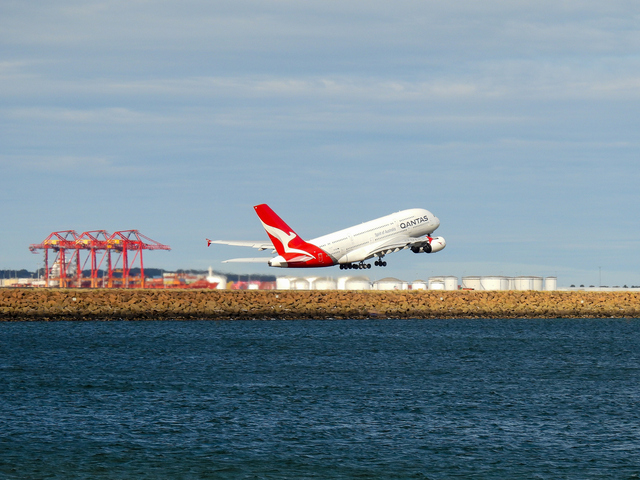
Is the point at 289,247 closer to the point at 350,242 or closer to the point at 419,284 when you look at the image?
the point at 350,242

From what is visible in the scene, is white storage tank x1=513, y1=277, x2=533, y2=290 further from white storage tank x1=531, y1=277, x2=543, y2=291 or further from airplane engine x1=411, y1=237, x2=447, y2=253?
airplane engine x1=411, y1=237, x2=447, y2=253

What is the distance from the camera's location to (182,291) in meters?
111

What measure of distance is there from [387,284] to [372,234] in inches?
2182

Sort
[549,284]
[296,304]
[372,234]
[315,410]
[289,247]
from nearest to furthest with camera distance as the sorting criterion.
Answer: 1. [315,410]
2. [289,247]
3. [372,234]
4. [296,304]
5. [549,284]

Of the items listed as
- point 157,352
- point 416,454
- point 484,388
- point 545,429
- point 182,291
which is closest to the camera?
point 416,454

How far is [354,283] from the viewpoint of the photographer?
145750 mm

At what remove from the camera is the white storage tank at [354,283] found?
146 metres

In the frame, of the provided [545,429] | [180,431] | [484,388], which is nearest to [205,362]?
[484,388]

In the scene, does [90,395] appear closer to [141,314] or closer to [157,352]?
[157,352]

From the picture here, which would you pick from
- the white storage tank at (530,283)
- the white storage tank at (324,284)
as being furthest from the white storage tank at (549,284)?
the white storage tank at (324,284)

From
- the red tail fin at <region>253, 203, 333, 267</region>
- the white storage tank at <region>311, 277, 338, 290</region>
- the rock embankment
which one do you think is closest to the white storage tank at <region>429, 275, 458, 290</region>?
the white storage tank at <region>311, 277, 338, 290</region>

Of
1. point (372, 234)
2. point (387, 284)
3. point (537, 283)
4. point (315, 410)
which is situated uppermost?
point (372, 234)

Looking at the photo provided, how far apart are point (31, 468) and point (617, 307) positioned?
10544 centimetres

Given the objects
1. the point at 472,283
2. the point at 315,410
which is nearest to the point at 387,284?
the point at 472,283
